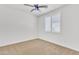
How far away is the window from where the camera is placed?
2414mm

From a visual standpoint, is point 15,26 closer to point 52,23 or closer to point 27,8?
point 27,8

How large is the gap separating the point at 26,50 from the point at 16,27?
1.71ft

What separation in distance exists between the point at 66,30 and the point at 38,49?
2.30ft

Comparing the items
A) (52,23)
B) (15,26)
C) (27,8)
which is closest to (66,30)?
(52,23)

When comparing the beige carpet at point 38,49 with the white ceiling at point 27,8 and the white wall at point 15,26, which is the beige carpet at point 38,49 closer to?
the white wall at point 15,26

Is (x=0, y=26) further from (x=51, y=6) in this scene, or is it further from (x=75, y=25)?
(x=75, y=25)

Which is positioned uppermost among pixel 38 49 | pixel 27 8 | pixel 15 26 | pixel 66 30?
pixel 27 8

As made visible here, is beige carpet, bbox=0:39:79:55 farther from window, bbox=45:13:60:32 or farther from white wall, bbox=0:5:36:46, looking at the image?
window, bbox=45:13:60:32

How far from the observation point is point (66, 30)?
95.3 inches

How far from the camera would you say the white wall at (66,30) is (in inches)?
94.4

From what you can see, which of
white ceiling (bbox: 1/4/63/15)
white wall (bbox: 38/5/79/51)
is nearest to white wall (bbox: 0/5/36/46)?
white ceiling (bbox: 1/4/63/15)

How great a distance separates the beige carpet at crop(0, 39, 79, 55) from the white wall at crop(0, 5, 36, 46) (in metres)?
0.14

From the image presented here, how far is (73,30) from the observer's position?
2.44m
